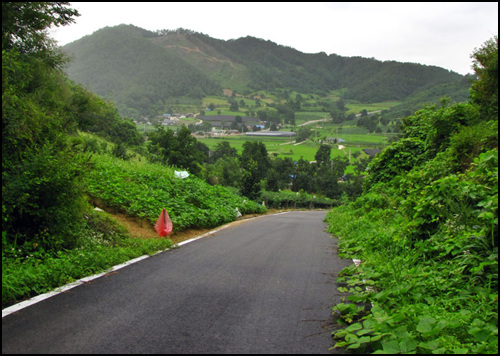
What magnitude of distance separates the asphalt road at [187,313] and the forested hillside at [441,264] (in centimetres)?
46

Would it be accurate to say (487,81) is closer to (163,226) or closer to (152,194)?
(163,226)

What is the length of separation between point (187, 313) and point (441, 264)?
3.66m

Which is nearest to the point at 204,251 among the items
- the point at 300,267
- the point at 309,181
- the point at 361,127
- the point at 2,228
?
the point at 300,267

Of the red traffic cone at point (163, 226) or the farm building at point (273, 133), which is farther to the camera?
the farm building at point (273, 133)

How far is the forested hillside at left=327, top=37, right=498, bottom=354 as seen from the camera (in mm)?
3727

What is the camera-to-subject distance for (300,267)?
284 inches

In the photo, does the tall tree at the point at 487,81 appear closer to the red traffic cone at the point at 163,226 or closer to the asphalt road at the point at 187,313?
the asphalt road at the point at 187,313

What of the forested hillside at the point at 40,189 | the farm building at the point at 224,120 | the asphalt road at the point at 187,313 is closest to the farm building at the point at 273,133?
the farm building at the point at 224,120

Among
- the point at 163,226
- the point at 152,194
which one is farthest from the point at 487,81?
the point at 152,194

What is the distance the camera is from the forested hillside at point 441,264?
3727mm

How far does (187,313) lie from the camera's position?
4402 millimetres

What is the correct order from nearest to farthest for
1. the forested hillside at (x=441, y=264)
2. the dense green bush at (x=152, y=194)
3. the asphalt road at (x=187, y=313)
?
1. the asphalt road at (x=187, y=313)
2. the forested hillside at (x=441, y=264)
3. the dense green bush at (x=152, y=194)

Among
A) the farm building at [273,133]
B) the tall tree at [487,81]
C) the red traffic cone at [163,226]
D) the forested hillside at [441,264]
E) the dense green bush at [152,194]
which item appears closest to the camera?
the forested hillside at [441,264]

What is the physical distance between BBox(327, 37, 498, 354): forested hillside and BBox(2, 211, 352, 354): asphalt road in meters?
0.46
